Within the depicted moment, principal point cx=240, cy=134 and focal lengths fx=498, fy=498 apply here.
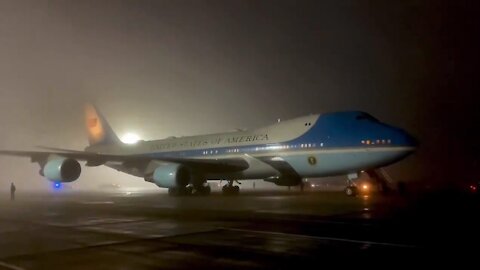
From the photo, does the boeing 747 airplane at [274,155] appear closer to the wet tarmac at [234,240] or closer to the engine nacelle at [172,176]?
the engine nacelle at [172,176]

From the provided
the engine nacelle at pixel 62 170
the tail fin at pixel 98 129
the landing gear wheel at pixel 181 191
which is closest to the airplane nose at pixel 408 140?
the landing gear wheel at pixel 181 191

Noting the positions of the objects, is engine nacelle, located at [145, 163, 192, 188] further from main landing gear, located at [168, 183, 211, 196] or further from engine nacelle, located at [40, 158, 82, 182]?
engine nacelle, located at [40, 158, 82, 182]

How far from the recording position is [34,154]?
33.4 metres

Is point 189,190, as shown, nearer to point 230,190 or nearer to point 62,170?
point 230,190

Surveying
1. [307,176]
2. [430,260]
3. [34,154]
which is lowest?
[430,260]

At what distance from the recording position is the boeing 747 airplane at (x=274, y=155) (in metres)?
27.0

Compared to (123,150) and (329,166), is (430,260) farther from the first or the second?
(123,150)

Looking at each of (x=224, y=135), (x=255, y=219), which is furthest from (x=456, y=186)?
(x=255, y=219)

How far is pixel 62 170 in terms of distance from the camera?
30.9 m

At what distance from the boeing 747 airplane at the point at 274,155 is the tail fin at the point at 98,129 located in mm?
8317

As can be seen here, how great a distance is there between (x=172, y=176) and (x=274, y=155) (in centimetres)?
644

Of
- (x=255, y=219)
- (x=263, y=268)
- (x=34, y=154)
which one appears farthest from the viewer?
(x=34, y=154)

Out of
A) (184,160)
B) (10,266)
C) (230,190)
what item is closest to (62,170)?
(184,160)

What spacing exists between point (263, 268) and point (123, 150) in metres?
37.5
